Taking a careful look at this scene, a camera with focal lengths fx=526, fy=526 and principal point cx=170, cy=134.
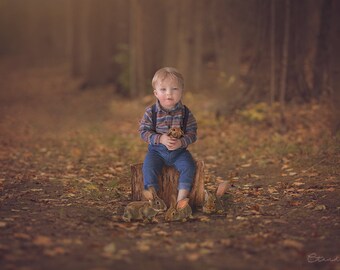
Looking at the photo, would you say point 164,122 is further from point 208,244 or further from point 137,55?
point 137,55

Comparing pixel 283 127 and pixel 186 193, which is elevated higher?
pixel 283 127

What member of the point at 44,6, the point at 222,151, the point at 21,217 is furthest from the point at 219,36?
the point at 44,6

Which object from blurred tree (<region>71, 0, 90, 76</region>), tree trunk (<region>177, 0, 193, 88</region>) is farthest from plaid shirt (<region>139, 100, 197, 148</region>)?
blurred tree (<region>71, 0, 90, 76</region>)

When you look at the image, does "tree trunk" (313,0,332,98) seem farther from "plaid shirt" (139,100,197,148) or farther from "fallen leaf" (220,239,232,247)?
"fallen leaf" (220,239,232,247)

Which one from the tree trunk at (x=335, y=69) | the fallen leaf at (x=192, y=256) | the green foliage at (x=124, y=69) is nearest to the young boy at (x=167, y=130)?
the fallen leaf at (x=192, y=256)

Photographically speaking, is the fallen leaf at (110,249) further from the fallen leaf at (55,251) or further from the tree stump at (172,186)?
the tree stump at (172,186)

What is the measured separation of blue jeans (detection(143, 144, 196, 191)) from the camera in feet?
18.5

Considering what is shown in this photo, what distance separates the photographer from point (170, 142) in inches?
216

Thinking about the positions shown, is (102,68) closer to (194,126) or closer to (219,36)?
(219,36)

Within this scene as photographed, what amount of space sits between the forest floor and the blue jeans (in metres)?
0.41

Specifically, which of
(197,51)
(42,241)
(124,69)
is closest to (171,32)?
(197,51)

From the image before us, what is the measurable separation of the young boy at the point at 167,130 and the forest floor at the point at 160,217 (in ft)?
1.58

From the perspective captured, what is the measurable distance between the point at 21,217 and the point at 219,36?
10.1 m

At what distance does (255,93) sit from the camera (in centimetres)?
1211
